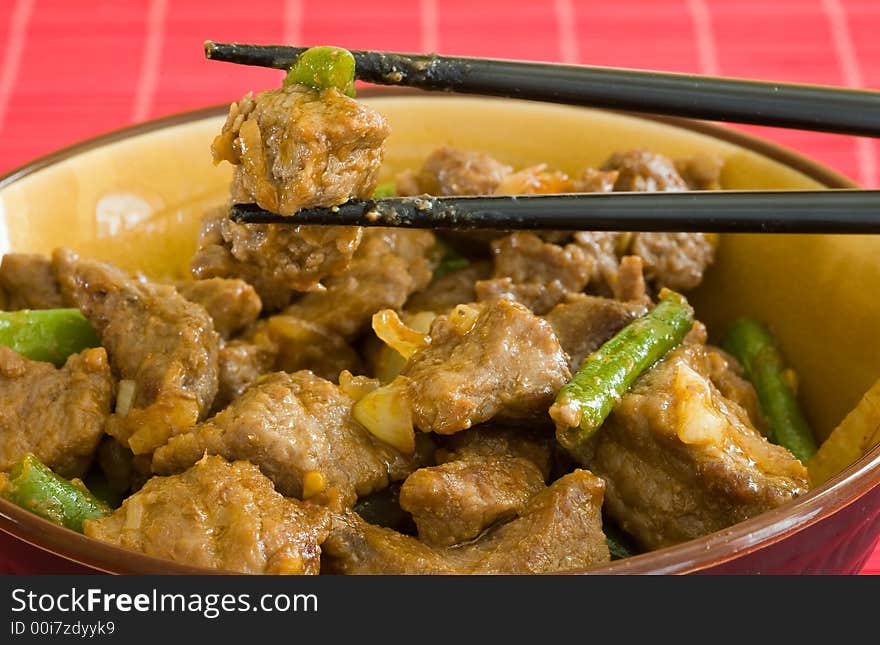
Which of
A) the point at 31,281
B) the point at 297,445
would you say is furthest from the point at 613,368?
the point at 31,281

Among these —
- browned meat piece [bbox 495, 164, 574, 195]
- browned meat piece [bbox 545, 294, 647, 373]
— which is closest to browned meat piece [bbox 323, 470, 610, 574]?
browned meat piece [bbox 545, 294, 647, 373]

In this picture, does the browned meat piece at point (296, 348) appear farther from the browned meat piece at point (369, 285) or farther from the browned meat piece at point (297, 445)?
the browned meat piece at point (297, 445)

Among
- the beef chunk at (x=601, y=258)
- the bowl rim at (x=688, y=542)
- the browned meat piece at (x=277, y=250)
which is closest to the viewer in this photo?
the bowl rim at (x=688, y=542)

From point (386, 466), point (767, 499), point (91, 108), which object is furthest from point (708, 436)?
point (91, 108)

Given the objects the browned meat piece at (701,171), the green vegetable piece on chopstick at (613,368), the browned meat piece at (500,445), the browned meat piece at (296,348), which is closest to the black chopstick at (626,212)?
the green vegetable piece on chopstick at (613,368)

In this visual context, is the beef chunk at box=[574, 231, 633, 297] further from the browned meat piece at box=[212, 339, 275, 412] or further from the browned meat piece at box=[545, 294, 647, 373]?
the browned meat piece at box=[212, 339, 275, 412]

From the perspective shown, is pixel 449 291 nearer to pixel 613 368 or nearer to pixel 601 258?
pixel 601 258
